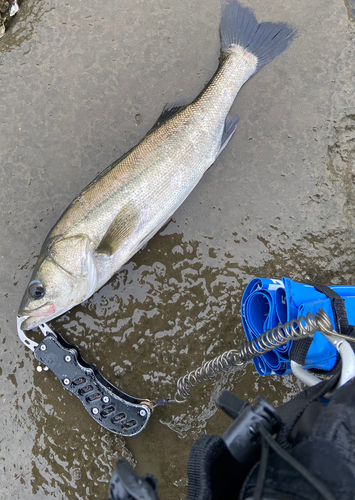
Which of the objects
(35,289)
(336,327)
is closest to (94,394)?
(35,289)

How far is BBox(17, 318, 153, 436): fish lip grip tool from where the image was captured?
235cm

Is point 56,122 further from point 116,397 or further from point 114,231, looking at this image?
point 116,397

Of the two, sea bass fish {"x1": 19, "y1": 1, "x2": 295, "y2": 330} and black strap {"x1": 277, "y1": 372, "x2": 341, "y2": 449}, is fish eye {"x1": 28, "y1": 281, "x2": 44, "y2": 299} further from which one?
black strap {"x1": 277, "y1": 372, "x2": 341, "y2": 449}

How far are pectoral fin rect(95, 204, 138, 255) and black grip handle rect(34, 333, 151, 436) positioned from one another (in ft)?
2.46

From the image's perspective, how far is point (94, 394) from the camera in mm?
2355

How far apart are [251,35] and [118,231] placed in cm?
177

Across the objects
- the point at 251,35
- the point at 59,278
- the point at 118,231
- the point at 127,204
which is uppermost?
the point at 251,35

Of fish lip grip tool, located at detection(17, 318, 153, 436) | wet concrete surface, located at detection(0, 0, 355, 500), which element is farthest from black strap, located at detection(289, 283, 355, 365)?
Result: fish lip grip tool, located at detection(17, 318, 153, 436)

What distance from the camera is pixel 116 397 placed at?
7.71 ft

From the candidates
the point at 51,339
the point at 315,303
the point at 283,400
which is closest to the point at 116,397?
the point at 51,339

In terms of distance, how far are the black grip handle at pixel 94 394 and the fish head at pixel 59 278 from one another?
263 millimetres

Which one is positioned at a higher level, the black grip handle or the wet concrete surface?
the wet concrete surface

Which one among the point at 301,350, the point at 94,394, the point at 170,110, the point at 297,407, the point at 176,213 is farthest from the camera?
the point at 176,213

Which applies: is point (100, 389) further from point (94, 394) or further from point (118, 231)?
point (118, 231)
